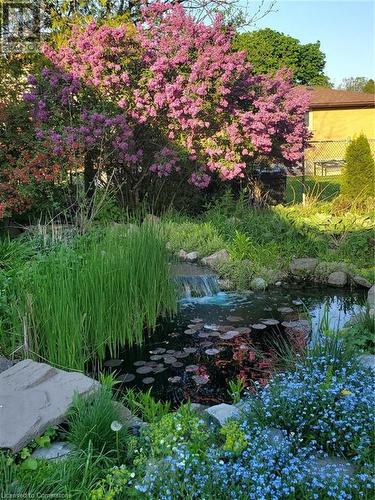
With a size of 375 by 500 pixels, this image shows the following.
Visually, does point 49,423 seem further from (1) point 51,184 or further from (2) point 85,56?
(2) point 85,56

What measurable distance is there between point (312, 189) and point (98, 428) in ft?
34.3

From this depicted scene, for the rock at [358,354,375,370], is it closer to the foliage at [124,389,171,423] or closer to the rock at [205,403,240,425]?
the rock at [205,403,240,425]

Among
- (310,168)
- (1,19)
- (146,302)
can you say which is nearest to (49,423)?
(146,302)

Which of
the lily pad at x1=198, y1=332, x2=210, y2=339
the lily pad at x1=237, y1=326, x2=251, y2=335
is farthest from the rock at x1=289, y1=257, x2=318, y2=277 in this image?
the lily pad at x1=198, y1=332, x2=210, y2=339

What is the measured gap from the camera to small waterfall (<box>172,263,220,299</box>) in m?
5.44

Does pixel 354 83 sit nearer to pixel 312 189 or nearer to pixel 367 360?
pixel 312 189

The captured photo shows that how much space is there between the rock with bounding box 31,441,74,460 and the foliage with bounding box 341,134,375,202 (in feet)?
27.0

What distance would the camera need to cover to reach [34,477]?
2.03 metres

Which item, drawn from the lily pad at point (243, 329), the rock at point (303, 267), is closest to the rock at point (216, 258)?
the rock at point (303, 267)

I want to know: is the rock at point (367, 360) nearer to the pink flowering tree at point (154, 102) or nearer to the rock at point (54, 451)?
the rock at point (54, 451)

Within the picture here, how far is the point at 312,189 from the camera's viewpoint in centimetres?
1198

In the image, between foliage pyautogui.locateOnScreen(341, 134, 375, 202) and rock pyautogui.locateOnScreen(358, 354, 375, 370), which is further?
foliage pyautogui.locateOnScreen(341, 134, 375, 202)

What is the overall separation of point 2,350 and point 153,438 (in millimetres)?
1651

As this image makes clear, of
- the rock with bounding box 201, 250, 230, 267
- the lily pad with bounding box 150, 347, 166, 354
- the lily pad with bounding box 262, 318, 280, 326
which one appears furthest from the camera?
the rock with bounding box 201, 250, 230, 267
